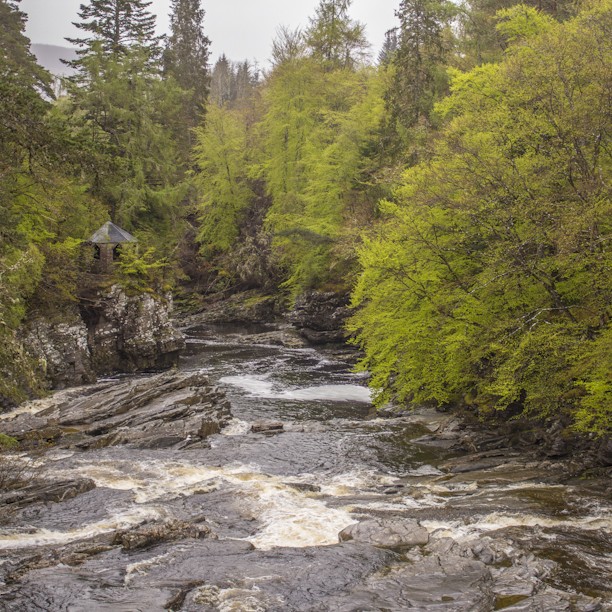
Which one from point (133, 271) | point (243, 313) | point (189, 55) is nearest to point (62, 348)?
point (133, 271)

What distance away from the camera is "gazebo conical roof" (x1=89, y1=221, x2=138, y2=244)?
29.2 m

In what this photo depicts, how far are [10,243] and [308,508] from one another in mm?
8038

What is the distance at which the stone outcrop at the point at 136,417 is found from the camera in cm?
1720

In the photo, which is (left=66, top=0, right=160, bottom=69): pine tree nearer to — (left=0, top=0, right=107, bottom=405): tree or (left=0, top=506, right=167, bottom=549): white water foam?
(left=0, top=0, right=107, bottom=405): tree

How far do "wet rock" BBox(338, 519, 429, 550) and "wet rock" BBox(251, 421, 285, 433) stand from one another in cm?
846

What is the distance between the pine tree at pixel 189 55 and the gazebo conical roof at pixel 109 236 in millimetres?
27194

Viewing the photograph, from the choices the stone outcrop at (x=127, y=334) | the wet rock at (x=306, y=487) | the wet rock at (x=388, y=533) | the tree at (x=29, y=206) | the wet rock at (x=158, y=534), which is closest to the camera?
the tree at (x=29, y=206)

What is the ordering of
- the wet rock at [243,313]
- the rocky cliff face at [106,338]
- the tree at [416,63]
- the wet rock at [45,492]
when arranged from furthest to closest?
the wet rock at [243,313]
the tree at [416,63]
the rocky cliff face at [106,338]
the wet rock at [45,492]

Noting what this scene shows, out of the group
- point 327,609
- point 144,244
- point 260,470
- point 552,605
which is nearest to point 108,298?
point 144,244

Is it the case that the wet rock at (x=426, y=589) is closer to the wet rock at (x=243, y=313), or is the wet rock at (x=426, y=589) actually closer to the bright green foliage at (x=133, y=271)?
the bright green foliage at (x=133, y=271)

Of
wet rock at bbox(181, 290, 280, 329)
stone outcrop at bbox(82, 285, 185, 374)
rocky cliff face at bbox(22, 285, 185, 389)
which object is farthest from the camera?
wet rock at bbox(181, 290, 280, 329)

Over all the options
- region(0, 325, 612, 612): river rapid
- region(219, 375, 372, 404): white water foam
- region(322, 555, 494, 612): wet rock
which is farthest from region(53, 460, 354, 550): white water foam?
region(219, 375, 372, 404): white water foam

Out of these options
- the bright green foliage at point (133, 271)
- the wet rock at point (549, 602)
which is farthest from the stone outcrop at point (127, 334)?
the wet rock at point (549, 602)

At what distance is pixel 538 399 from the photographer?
15211 millimetres
